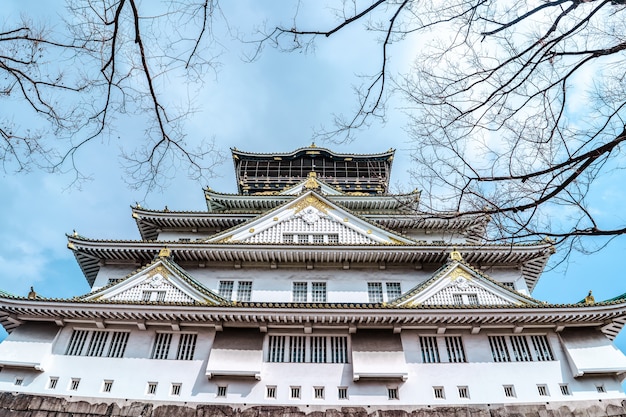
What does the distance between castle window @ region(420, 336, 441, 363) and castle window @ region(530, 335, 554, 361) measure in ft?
12.7

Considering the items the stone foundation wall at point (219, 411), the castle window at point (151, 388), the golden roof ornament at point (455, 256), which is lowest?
the stone foundation wall at point (219, 411)

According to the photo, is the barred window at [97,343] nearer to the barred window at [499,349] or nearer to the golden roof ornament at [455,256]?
the golden roof ornament at [455,256]

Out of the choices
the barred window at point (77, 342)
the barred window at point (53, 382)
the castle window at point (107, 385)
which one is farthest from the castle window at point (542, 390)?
the barred window at point (53, 382)

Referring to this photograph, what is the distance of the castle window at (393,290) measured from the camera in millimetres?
19547

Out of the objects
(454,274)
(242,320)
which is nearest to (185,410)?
(242,320)

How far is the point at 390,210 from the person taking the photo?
2709 cm

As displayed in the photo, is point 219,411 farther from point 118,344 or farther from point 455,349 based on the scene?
point 455,349

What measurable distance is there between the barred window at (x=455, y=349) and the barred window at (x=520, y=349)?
2.02 m

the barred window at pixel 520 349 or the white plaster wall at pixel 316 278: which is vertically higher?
the white plaster wall at pixel 316 278

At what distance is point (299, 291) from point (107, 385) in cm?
870

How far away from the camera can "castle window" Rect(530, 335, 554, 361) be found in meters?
16.1

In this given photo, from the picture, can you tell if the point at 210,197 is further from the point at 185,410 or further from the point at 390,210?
the point at 185,410

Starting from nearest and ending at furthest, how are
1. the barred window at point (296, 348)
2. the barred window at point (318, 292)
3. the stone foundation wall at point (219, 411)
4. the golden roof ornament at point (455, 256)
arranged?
the stone foundation wall at point (219, 411), the barred window at point (296, 348), the golden roof ornament at point (455, 256), the barred window at point (318, 292)

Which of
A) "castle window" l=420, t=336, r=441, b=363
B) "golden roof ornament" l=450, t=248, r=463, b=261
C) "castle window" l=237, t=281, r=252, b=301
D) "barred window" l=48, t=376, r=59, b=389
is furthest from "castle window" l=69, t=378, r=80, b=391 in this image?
"golden roof ornament" l=450, t=248, r=463, b=261
